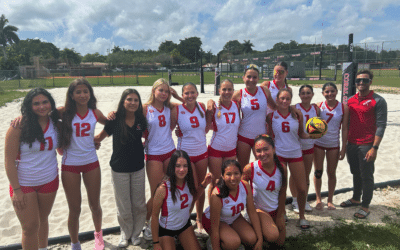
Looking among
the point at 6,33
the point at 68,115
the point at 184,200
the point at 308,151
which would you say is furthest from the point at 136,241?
the point at 6,33

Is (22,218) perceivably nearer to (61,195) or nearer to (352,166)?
(61,195)

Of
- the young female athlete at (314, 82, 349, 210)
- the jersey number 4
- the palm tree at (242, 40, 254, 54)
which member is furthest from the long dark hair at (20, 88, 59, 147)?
the palm tree at (242, 40, 254, 54)

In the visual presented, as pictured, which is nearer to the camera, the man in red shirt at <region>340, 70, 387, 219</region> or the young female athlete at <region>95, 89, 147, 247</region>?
the young female athlete at <region>95, 89, 147, 247</region>

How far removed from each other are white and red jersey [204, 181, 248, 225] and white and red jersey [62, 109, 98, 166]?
1.63 metres

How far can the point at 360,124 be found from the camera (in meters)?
3.79

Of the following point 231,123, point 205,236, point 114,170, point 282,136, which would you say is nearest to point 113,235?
point 114,170

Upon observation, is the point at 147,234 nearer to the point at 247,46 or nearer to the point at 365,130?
the point at 365,130

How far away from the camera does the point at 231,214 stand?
305 cm

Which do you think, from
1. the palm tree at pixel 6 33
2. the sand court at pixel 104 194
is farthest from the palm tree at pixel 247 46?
the sand court at pixel 104 194

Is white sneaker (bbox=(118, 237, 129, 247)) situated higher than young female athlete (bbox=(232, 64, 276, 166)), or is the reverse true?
young female athlete (bbox=(232, 64, 276, 166))

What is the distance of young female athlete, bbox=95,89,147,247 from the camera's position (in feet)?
10.1

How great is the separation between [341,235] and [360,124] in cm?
161

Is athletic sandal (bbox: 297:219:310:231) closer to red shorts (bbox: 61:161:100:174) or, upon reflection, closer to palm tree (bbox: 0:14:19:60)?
red shorts (bbox: 61:161:100:174)

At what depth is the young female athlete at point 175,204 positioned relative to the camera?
9.46ft
